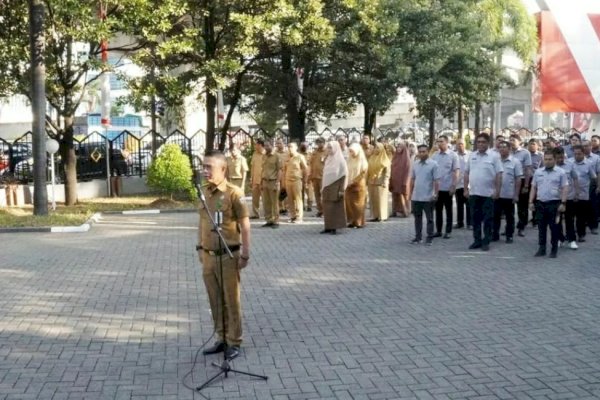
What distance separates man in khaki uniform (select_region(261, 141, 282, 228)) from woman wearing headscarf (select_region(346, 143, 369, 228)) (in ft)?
4.96

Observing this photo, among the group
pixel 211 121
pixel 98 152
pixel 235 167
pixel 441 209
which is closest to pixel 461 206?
pixel 441 209

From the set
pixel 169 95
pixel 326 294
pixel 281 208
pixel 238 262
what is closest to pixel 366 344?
pixel 238 262

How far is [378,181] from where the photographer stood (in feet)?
50.7

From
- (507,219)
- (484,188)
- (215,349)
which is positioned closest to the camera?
(215,349)

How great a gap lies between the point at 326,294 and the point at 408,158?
309 inches

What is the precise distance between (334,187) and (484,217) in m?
2.97

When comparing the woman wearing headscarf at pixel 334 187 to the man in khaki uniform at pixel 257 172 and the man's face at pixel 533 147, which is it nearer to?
the man in khaki uniform at pixel 257 172

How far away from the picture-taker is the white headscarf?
523 inches

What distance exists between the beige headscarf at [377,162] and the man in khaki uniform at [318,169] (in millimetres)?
1445

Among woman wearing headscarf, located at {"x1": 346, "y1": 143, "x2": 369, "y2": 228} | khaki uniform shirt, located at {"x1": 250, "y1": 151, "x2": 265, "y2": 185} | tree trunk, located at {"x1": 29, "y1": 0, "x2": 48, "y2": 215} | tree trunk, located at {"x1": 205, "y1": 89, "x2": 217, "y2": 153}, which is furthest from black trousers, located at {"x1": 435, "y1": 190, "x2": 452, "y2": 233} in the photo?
tree trunk, located at {"x1": 205, "y1": 89, "x2": 217, "y2": 153}

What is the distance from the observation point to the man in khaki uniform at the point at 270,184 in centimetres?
1478

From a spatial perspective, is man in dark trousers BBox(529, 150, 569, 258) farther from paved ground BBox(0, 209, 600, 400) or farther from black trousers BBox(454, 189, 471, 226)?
black trousers BBox(454, 189, 471, 226)

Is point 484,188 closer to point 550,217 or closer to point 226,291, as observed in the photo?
point 550,217

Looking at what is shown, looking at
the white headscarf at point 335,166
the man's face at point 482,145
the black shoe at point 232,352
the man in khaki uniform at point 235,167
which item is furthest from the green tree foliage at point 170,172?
the black shoe at point 232,352
